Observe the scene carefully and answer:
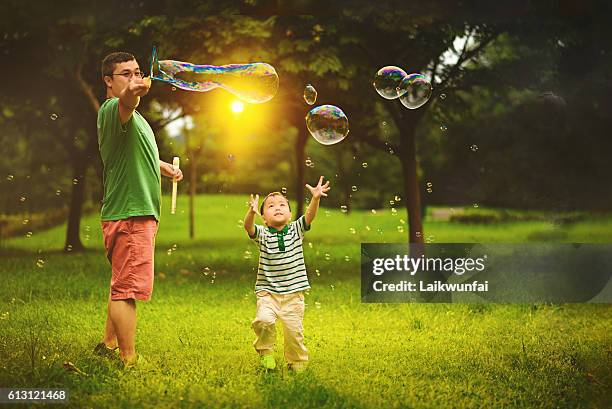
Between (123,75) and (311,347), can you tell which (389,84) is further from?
(123,75)

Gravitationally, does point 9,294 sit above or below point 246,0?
below

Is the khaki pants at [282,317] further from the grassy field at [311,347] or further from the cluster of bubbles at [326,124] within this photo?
the cluster of bubbles at [326,124]

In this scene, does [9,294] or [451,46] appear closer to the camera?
[9,294]

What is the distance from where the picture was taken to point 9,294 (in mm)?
8836

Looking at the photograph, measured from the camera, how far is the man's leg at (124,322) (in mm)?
5137

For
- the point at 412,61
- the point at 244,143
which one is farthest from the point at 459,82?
the point at 244,143

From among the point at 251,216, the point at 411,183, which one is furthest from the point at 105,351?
the point at 411,183

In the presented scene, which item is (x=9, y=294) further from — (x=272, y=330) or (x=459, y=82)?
(x=459, y=82)

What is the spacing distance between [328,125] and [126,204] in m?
2.52

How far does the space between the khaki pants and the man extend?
2.43 feet

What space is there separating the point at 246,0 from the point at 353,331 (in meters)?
4.54

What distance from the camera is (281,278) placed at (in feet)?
17.2
